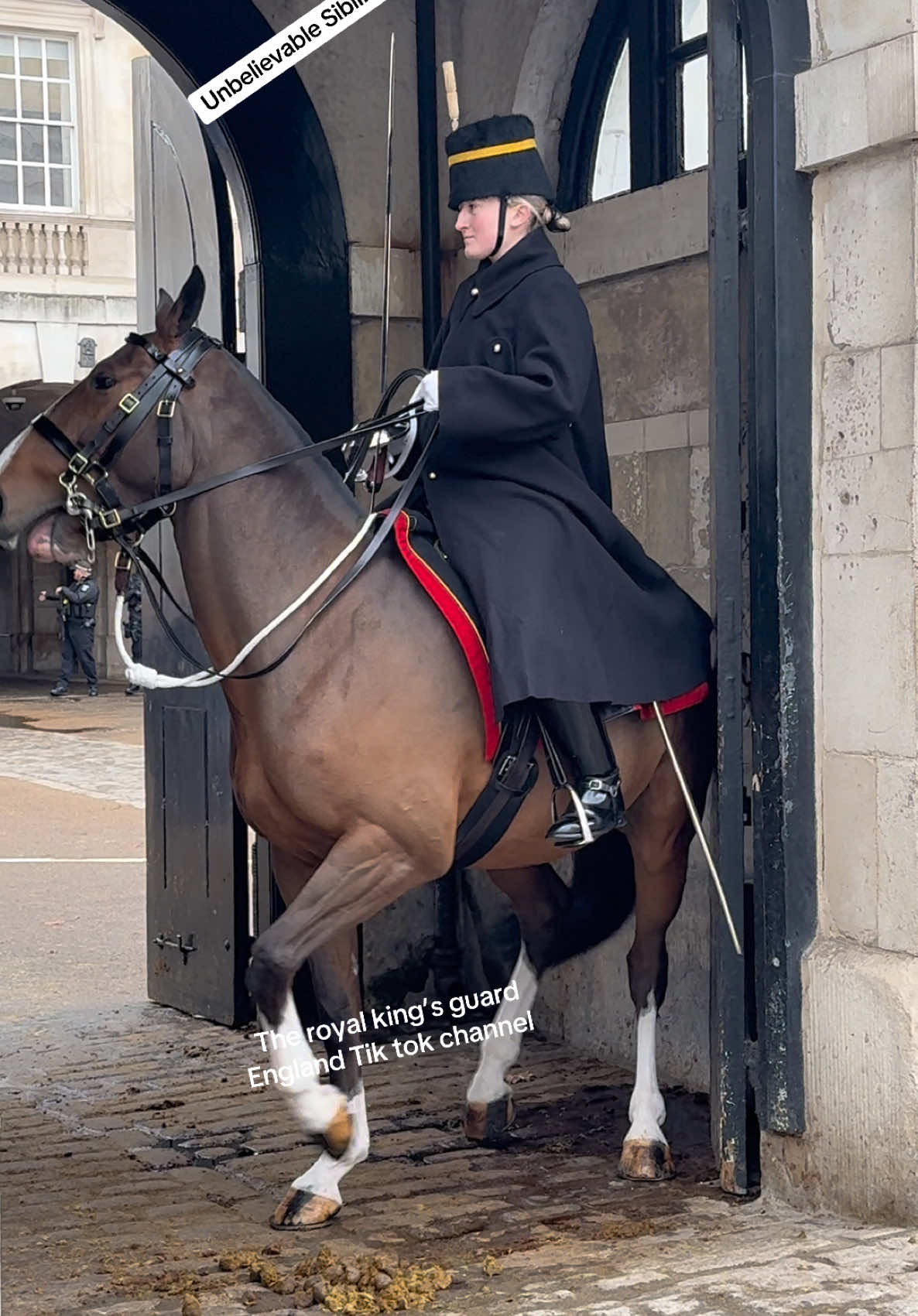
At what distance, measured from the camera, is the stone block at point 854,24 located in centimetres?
466

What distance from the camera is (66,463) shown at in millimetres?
4930

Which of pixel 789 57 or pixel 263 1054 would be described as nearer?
pixel 789 57

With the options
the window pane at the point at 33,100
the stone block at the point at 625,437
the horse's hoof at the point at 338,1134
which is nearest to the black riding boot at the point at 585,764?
the horse's hoof at the point at 338,1134

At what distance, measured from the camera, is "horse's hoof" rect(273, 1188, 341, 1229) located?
16.3ft

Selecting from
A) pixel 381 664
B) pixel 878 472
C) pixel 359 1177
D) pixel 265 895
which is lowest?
pixel 359 1177

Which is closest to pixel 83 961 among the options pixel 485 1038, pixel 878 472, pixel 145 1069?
pixel 145 1069

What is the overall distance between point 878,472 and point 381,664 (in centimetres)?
134

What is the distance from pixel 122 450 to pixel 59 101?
858 inches

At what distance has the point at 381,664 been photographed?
4934mm

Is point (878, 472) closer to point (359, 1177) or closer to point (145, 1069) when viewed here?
point (359, 1177)

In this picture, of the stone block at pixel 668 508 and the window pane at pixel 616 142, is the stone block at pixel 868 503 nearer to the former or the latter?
the stone block at pixel 668 508

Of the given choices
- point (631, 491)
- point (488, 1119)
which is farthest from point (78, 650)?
point (488, 1119)

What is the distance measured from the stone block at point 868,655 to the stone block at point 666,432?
4.99ft

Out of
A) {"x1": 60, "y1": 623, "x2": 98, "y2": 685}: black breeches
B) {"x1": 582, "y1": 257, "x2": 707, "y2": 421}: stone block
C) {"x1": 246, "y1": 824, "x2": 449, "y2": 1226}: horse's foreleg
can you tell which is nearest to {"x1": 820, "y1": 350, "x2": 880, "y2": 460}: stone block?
{"x1": 582, "y1": 257, "x2": 707, "y2": 421}: stone block
